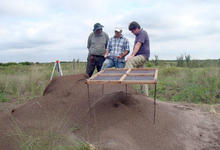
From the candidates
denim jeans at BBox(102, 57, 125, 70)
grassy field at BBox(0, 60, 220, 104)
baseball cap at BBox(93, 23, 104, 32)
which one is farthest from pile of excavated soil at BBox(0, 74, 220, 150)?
grassy field at BBox(0, 60, 220, 104)

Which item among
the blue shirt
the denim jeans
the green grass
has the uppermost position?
the blue shirt

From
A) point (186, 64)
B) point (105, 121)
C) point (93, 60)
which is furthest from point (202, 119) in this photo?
point (186, 64)

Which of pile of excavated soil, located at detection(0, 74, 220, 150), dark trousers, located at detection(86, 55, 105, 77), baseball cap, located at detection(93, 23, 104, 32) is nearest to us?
pile of excavated soil, located at detection(0, 74, 220, 150)

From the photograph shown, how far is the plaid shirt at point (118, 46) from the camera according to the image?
6.04m

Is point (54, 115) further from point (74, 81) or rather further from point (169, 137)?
point (169, 137)

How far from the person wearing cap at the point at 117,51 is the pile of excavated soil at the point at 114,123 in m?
1.34

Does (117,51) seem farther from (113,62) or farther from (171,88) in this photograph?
(171,88)

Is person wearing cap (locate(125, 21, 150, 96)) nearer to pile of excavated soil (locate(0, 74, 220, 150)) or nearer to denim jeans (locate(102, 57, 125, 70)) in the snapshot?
denim jeans (locate(102, 57, 125, 70))

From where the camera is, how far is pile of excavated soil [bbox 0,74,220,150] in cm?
331

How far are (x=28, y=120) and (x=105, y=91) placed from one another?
1.60 m

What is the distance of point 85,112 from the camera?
4141 millimetres

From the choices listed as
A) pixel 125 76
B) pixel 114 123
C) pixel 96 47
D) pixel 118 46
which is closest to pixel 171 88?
pixel 96 47

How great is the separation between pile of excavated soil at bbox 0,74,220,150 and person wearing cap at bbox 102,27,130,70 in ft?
4.38

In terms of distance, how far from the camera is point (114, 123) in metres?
3.63
